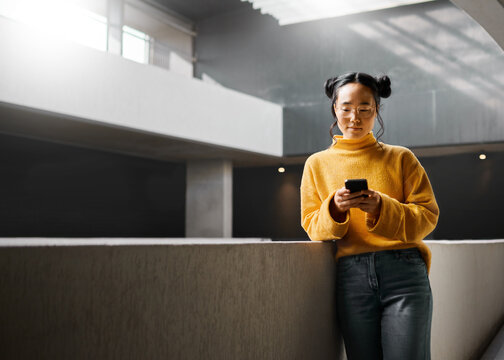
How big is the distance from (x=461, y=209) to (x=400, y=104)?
3.68 m

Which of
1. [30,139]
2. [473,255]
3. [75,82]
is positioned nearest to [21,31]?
[75,82]

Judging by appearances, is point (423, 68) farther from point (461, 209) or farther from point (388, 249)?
point (388, 249)

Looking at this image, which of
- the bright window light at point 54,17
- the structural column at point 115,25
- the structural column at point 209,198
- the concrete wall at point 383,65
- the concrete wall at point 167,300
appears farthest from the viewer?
the structural column at point 209,198

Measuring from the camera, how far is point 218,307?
160 centimetres

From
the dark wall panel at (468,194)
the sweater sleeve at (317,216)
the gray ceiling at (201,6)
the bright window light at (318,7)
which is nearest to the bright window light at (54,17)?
the gray ceiling at (201,6)

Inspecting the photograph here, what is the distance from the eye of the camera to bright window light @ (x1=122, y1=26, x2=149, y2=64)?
15445mm

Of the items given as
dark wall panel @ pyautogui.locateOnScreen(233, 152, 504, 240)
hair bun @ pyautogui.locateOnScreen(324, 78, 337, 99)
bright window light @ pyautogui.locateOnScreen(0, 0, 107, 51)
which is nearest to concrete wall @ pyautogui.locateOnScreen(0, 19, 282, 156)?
bright window light @ pyautogui.locateOnScreen(0, 0, 107, 51)

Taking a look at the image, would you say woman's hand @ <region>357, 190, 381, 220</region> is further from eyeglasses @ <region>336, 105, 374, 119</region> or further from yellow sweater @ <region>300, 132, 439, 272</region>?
eyeglasses @ <region>336, 105, 374, 119</region>

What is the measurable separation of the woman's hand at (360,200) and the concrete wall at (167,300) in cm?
24

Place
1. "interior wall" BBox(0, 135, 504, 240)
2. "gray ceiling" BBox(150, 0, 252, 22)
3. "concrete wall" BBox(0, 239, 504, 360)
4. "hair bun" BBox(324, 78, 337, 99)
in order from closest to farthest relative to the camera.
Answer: "concrete wall" BBox(0, 239, 504, 360) < "hair bun" BBox(324, 78, 337, 99) < "interior wall" BBox(0, 135, 504, 240) < "gray ceiling" BBox(150, 0, 252, 22)

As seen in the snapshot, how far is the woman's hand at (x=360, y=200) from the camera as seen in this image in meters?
1.91

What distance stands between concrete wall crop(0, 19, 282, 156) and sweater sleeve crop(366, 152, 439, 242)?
29.7 ft

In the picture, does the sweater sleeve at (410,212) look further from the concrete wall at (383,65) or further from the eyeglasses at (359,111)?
the concrete wall at (383,65)

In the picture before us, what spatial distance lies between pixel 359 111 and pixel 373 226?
0.49 metres
